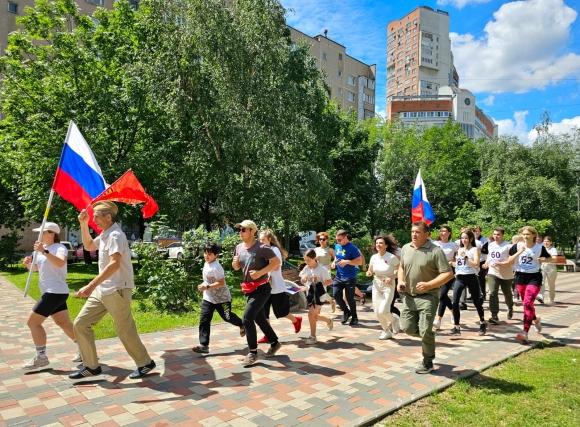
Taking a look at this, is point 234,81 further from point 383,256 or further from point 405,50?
point 405,50

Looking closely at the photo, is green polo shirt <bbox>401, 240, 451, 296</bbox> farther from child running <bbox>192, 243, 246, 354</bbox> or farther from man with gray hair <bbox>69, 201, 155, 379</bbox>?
man with gray hair <bbox>69, 201, 155, 379</bbox>

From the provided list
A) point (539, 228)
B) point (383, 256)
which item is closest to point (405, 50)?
point (539, 228)

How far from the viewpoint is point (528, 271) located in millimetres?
7684

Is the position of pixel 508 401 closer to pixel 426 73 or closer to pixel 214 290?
pixel 214 290

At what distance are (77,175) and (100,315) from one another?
2.26 metres

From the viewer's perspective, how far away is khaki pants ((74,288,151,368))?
490 cm

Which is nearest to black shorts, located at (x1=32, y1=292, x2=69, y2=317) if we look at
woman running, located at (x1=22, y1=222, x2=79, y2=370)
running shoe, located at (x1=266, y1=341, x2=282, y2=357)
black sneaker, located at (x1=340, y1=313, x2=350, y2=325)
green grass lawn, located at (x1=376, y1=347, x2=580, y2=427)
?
woman running, located at (x1=22, y1=222, x2=79, y2=370)

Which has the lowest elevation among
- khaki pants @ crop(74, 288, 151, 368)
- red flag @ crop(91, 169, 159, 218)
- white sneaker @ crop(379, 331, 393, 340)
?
white sneaker @ crop(379, 331, 393, 340)

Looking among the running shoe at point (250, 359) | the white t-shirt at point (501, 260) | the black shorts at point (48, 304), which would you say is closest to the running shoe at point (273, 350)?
the running shoe at point (250, 359)

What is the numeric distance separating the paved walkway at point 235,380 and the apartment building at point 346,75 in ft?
182

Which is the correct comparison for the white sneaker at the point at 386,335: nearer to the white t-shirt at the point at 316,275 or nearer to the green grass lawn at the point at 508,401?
the white t-shirt at the point at 316,275

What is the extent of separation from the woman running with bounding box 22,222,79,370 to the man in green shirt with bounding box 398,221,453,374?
4301mm

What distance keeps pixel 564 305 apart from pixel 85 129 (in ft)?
52.9

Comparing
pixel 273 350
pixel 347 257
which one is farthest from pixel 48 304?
pixel 347 257
